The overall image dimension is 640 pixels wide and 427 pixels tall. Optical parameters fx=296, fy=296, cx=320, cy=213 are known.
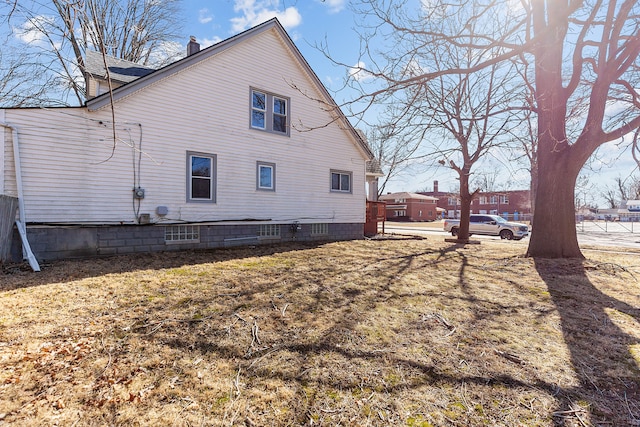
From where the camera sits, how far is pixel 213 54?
30.8 feet

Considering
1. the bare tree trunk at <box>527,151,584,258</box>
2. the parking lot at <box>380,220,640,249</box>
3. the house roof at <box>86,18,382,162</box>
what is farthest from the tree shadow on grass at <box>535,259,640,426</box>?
the parking lot at <box>380,220,640,249</box>

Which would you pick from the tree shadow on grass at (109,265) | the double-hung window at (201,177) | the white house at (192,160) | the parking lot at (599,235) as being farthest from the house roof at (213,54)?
the parking lot at (599,235)

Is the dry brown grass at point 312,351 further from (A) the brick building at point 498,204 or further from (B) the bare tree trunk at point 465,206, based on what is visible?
(A) the brick building at point 498,204

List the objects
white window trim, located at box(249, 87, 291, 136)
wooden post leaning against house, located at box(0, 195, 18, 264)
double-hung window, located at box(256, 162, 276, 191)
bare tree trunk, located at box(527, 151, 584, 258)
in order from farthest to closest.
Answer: double-hung window, located at box(256, 162, 276, 191)
white window trim, located at box(249, 87, 291, 136)
bare tree trunk, located at box(527, 151, 584, 258)
wooden post leaning against house, located at box(0, 195, 18, 264)

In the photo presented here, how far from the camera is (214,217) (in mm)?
9570

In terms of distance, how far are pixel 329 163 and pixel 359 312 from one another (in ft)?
30.3

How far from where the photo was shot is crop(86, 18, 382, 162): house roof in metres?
7.52

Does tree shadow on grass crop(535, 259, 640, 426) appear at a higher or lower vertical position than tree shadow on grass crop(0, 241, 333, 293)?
lower

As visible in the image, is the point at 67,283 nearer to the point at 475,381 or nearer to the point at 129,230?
the point at 129,230

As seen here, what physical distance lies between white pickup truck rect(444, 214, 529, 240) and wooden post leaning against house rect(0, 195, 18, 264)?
20512 mm

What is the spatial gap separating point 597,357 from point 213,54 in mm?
11039

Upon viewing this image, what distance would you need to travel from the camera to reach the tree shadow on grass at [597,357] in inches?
88.4

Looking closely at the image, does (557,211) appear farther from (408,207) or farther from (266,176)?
(408,207)

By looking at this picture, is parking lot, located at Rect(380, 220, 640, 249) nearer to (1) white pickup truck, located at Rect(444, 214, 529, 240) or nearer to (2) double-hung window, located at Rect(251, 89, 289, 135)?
(1) white pickup truck, located at Rect(444, 214, 529, 240)
